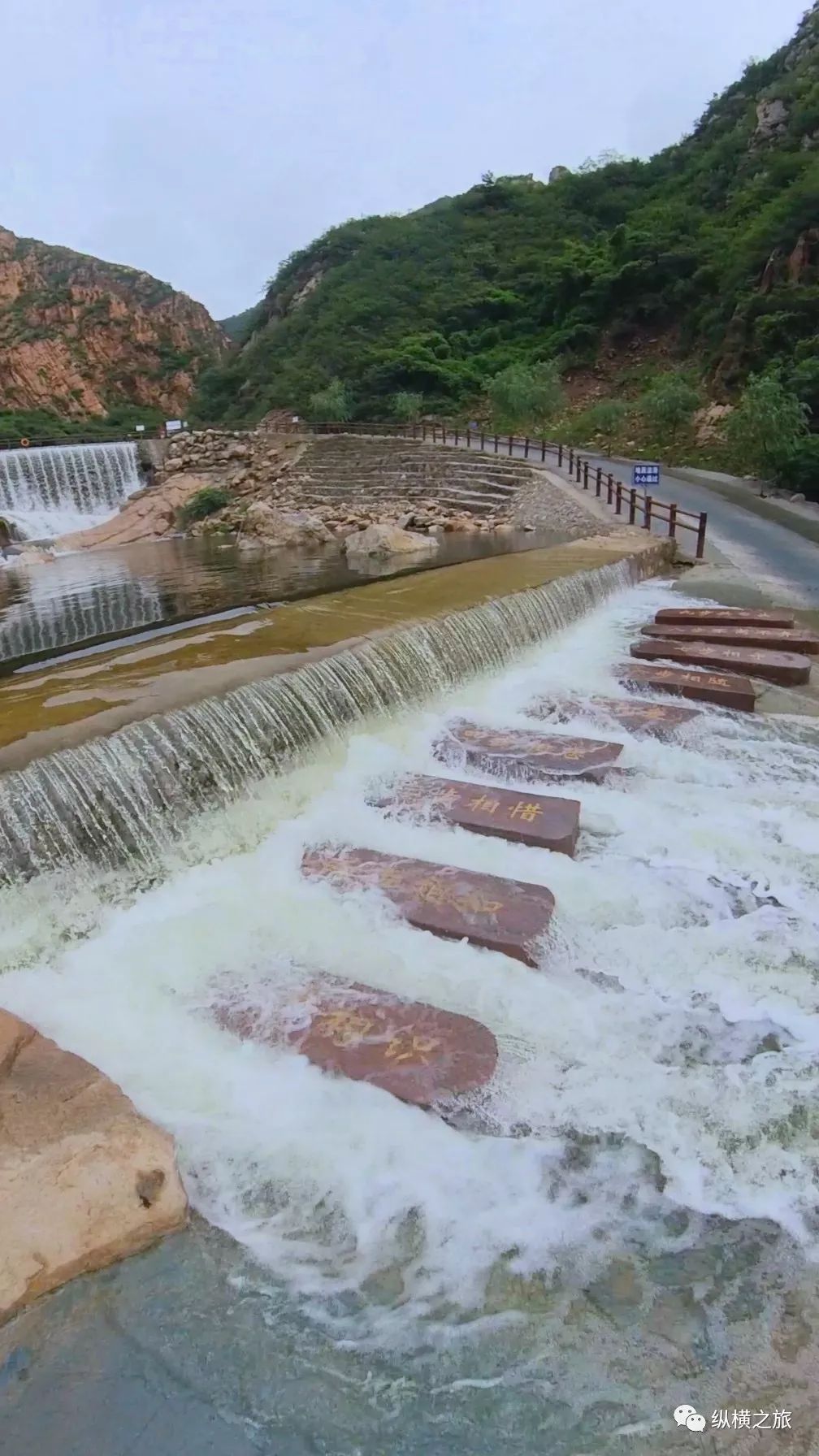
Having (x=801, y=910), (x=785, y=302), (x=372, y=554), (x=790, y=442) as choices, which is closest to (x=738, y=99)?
(x=785, y=302)

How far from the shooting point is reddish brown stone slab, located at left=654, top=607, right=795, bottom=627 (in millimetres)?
9000

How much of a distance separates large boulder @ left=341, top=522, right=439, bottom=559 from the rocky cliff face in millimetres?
52271

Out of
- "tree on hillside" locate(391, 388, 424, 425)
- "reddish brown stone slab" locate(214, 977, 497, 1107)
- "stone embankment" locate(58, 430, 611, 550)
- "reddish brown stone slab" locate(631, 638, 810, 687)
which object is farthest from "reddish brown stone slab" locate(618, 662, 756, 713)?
"tree on hillside" locate(391, 388, 424, 425)

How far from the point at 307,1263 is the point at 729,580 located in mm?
10991

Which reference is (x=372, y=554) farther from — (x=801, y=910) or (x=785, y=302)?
(x=785, y=302)

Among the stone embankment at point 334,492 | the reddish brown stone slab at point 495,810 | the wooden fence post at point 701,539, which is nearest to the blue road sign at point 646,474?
the stone embankment at point 334,492

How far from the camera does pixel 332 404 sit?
122 ft

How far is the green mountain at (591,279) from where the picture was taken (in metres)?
26.5

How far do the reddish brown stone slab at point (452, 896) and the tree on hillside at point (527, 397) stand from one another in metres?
28.8

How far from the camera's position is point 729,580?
11.7 metres

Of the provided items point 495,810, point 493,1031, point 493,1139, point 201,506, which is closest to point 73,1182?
point 493,1139

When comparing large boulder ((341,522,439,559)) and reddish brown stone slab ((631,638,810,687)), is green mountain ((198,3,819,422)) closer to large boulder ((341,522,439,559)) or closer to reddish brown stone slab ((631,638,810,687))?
large boulder ((341,522,439,559))

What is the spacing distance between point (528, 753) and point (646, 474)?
11.2 meters

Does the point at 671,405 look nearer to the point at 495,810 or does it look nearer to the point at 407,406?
the point at 407,406
